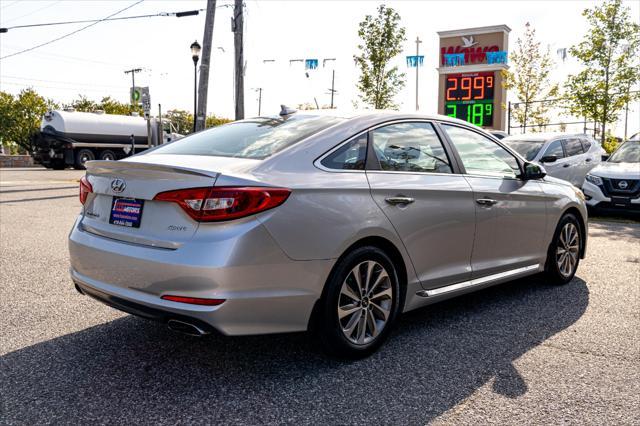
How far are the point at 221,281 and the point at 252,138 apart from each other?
1.18m

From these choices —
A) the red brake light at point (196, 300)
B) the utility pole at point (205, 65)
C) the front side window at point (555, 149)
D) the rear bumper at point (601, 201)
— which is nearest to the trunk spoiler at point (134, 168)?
the red brake light at point (196, 300)

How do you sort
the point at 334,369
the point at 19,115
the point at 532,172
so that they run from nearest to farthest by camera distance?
the point at 334,369, the point at 532,172, the point at 19,115

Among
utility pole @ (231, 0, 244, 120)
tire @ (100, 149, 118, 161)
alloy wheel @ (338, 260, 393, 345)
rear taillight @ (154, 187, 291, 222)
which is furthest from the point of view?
tire @ (100, 149, 118, 161)

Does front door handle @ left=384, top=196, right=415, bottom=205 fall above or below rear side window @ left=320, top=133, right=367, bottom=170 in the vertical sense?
below

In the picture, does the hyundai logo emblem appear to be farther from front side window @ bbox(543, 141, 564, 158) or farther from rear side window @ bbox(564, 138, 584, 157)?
rear side window @ bbox(564, 138, 584, 157)

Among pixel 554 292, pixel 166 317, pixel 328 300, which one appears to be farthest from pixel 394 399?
pixel 554 292

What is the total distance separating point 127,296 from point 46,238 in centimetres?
552

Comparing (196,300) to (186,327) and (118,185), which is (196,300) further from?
(118,185)

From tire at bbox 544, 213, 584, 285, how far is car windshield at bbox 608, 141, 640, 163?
25.5 feet

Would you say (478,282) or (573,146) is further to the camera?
(573,146)

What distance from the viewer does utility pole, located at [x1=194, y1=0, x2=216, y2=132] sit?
17.4 m

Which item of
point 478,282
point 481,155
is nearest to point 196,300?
point 478,282

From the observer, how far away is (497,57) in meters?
28.9

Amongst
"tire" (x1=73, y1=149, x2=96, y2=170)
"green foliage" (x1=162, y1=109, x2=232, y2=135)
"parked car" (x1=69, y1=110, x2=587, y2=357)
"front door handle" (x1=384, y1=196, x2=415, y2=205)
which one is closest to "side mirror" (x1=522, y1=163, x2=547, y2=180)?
"parked car" (x1=69, y1=110, x2=587, y2=357)
